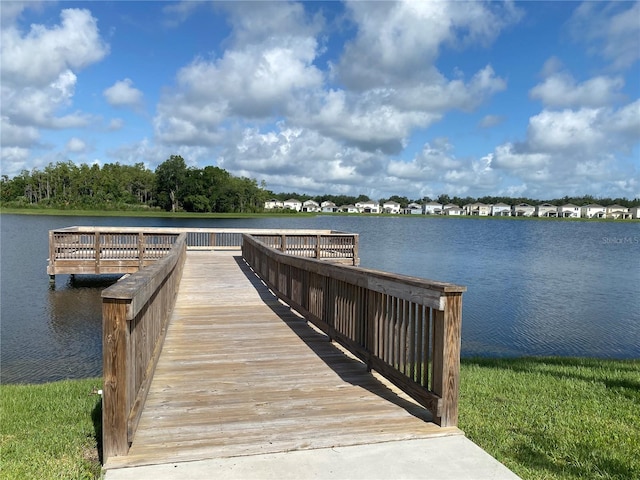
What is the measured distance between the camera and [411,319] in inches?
170

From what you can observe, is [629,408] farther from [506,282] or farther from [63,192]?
[63,192]

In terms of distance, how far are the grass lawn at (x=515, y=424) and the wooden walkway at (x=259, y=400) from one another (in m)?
0.48

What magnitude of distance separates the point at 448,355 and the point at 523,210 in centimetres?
18455

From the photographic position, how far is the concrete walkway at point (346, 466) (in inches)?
120

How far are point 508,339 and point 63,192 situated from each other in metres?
103

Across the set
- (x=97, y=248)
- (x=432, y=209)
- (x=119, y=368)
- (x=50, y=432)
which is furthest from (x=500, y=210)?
(x=119, y=368)

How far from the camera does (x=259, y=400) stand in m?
4.35

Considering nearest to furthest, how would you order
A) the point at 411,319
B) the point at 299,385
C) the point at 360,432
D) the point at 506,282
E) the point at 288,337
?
the point at 360,432 < the point at 411,319 < the point at 299,385 < the point at 288,337 < the point at 506,282

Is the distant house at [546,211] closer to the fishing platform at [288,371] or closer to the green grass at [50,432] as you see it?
the fishing platform at [288,371]

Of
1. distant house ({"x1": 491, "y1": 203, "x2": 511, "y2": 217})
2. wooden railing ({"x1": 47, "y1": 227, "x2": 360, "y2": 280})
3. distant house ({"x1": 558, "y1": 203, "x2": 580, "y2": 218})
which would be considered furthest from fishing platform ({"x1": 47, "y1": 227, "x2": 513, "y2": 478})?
distant house ({"x1": 491, "y1": 203, "x2": 511, "y2": 217})

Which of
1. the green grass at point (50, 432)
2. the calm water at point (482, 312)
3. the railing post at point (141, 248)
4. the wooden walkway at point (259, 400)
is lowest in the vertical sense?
the calm water at point (482, 312)

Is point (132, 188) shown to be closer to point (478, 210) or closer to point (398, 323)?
point (398, 323)

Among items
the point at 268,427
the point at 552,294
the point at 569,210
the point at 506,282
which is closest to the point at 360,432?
the point at 268,427

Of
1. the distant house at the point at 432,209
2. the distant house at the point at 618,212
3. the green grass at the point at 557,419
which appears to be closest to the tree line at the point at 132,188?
the distant house at the point at 432,209
